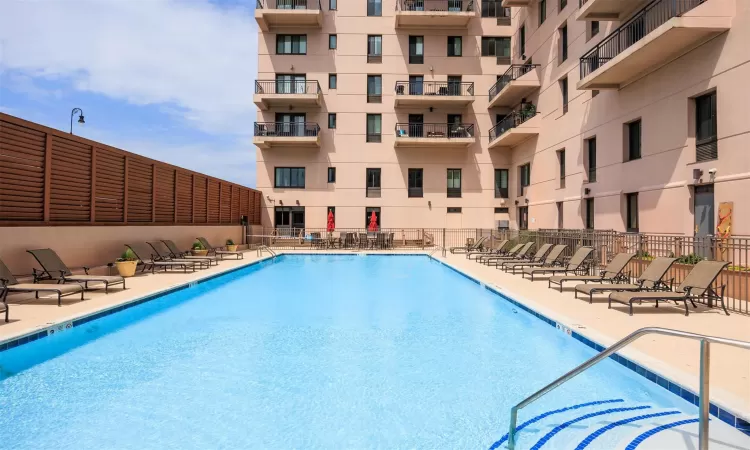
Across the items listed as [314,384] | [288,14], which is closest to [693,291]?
[314,384]

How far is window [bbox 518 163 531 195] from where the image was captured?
82.0 ft

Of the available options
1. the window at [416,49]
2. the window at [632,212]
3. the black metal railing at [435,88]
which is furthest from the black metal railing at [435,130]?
the window at [632,212]

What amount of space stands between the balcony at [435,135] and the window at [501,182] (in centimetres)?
263

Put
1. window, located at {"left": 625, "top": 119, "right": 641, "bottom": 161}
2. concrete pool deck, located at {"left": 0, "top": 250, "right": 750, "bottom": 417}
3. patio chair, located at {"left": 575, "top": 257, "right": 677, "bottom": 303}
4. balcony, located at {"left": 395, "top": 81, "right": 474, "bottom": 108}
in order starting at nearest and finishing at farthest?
concrete pool deck, located at {"left": 0, "top": 250, "right": 750, "bottom": 417}
patio chair, located at {"left": 575, "top": 257, "right": 677, "bottom": 303}
window, located at {"left": 625, "top": 119, "right": 641, "bottom": 161}
balcony, located at {"left": 395, "top": 81, "right": 474, "bottom": 108}

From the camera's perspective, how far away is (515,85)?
74.9ft

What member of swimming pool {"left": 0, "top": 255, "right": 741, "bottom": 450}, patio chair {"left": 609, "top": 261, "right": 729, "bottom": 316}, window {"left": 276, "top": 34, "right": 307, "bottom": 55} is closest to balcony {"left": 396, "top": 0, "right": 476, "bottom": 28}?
window {"left": 276, "top": 34, "right": 307, "bottom": 55}

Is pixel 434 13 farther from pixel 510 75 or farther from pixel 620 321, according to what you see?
pixel 620 321

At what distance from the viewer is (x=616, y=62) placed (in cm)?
1348

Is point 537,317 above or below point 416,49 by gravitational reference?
below

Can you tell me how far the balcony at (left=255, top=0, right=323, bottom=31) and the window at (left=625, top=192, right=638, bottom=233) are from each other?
19.6 m

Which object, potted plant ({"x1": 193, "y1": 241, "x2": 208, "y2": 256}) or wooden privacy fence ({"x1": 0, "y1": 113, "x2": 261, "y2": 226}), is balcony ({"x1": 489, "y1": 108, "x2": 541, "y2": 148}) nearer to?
wooden privacy fence ({"x1": 0, "y1": 113, "x2": 261, "y2": 226})

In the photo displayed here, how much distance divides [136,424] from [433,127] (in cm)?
2556

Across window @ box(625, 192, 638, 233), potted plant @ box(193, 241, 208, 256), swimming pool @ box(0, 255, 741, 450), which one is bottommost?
swimming pool @ box(0, 255, 741, 450)

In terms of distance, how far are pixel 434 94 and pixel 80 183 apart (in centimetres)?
1989
